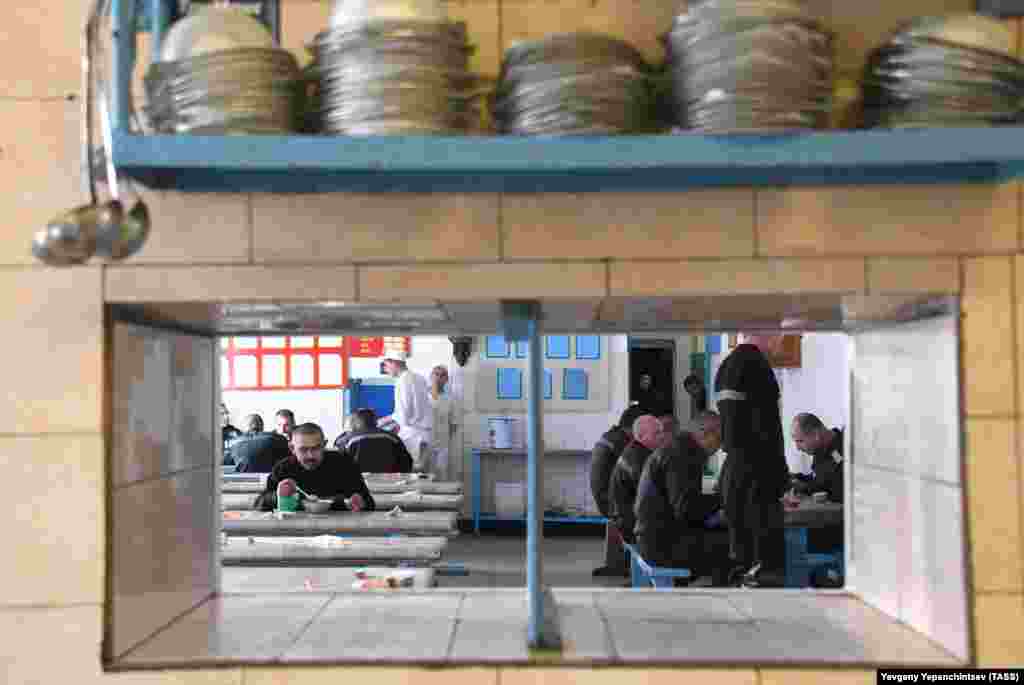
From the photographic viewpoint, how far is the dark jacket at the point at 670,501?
16.9 feet

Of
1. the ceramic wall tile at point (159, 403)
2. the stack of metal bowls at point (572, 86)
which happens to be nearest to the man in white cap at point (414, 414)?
the ceramic wall tile at point (159, 403)

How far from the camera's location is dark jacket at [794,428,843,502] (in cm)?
562

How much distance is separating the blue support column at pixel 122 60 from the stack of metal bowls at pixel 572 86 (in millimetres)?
571

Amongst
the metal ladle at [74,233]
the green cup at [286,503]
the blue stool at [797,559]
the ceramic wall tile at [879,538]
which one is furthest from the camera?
the green cup at [286,503]

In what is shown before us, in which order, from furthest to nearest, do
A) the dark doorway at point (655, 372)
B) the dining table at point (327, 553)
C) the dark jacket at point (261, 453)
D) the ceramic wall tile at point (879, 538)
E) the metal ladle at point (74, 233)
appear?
1. the dark doorway at point (655, 372)
2. the dark jacket at point (261, 453)
3. the dining table at point (327, 553)
4. the ceramic wall tile at point (879, 538)
5. the metal ladle at point (74, 233)

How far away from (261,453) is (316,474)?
1.98m

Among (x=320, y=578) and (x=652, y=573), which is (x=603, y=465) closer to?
(x=652, y=573)

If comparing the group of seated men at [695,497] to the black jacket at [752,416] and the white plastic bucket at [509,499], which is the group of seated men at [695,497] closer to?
the black jacket at [752,416]

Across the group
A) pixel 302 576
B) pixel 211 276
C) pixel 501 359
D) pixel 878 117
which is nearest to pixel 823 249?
pixel 878 117

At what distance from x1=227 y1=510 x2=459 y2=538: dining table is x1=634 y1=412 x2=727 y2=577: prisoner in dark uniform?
98cm

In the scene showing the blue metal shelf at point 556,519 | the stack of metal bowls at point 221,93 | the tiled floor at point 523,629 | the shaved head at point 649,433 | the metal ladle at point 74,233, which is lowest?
the blue metal shelf at point 556,519

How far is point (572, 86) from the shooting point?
1.54 metres

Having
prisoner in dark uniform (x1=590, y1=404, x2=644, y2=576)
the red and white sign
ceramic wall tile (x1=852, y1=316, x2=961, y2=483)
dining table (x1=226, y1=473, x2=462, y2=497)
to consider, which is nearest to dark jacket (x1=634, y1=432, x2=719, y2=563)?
dining table (x1=226, y1=473, x2=462, y2=497)

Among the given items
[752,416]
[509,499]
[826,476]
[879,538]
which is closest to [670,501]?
[752,416]
